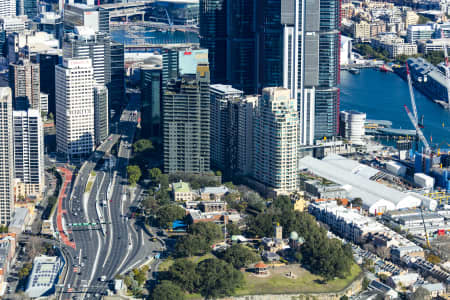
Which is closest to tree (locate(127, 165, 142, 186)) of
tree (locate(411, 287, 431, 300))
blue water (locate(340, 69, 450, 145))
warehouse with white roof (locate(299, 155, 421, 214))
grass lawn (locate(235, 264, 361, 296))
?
warehouse with white roof (locate(299, 155, 421, 214))

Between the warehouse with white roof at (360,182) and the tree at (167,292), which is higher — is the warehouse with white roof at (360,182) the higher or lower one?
the higher one

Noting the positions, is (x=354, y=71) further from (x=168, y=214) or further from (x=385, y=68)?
(x=168, y=214)

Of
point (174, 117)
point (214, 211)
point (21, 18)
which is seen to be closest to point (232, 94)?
point (174, 117)

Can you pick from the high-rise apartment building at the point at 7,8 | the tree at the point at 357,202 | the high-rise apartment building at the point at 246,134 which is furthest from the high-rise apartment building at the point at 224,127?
the high-rise apartment building at the point at 7,8

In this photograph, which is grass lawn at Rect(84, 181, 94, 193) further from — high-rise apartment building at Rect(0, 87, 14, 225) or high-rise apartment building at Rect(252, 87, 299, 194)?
high-rise apartment building at Rect(252, 87, 299, 194)

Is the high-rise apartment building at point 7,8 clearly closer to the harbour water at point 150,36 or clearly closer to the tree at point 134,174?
the harbour water at point 150,36
